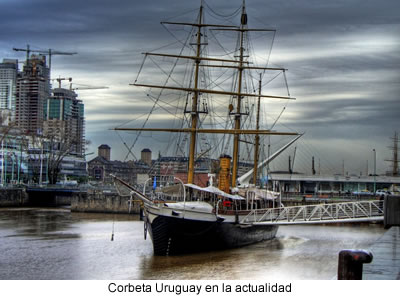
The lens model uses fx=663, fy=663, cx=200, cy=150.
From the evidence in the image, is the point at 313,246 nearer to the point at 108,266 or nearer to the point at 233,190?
the point at 233,190

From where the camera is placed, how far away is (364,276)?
10.6 metres

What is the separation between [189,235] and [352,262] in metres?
18.0

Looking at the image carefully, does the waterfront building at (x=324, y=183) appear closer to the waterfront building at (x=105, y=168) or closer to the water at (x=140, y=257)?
the water at (x=140, y=257)

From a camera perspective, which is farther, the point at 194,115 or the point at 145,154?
the point at 145,154

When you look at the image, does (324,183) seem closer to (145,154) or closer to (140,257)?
(145,154)

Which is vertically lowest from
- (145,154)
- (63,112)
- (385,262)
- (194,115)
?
(385,262)

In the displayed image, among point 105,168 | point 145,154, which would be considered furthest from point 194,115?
point 105,168

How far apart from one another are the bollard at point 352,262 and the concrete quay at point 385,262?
1.78 m

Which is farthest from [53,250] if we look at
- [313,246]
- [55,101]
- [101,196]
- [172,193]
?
[55,101]

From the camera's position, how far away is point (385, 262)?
1238 cm

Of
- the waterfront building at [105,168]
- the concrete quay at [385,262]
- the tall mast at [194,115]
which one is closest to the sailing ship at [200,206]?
the tall mast at [194,115]

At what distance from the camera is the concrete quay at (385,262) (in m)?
10.9

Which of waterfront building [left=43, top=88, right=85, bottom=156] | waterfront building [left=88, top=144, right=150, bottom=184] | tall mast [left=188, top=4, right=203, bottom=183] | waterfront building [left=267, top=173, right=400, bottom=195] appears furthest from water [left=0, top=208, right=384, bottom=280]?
waterfront building [left=43, top=88, right=85, bottom=156]
